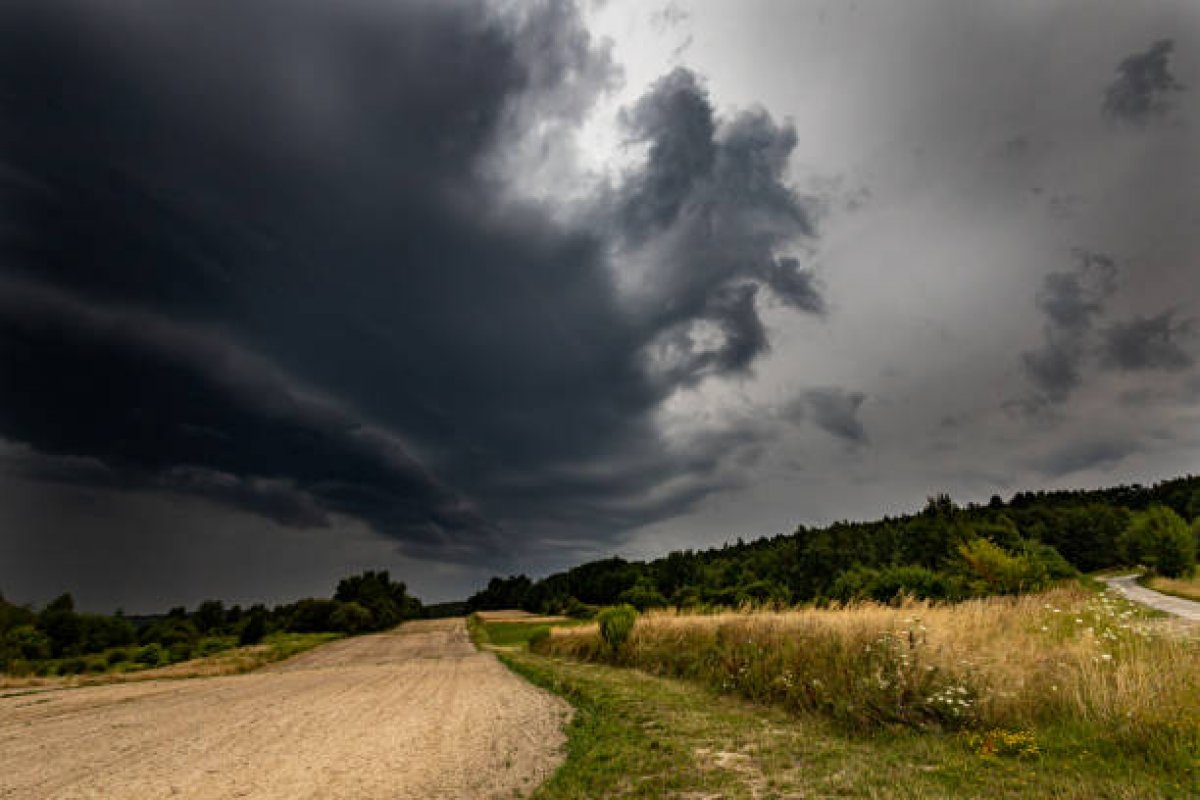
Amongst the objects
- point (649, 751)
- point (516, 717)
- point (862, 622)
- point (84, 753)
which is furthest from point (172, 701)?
point (862, 622)

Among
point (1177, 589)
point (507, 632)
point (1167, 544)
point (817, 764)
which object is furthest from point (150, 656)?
point (1167, 544)

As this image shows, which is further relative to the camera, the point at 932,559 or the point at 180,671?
the point at 932,559

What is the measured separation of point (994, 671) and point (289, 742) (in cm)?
1608

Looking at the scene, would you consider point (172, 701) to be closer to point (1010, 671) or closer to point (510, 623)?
point (1010, 671)

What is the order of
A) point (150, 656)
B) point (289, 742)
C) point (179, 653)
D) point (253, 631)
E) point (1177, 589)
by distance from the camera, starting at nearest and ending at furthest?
point (289, 742) → point (1177, 589) → point (150, 656) → point (179, 653) → point (253, 631)

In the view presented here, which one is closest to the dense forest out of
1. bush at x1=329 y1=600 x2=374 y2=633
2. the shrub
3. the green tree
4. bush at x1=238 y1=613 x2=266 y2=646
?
the green tree

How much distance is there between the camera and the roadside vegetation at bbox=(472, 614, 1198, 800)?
751cm

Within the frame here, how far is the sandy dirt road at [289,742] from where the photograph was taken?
1078 centimetres

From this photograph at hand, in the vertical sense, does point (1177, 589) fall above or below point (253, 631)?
below

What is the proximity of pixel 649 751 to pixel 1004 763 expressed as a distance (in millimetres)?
5693

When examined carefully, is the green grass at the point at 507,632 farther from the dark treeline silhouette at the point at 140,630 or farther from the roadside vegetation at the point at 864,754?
the roadside vegetation at the point at 864,754

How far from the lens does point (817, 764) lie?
9.30m

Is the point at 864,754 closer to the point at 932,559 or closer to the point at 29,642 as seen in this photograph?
the point at 932,559

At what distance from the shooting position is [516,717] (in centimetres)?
1730
